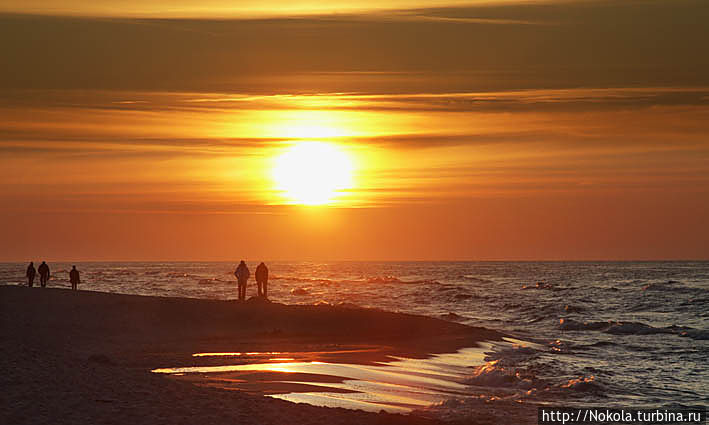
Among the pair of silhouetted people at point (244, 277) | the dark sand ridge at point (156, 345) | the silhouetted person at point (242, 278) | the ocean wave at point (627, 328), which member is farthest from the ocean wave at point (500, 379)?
the silhouetted person at point (242, 278)

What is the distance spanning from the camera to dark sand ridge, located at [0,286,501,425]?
1331 cm

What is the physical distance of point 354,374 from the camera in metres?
20.8

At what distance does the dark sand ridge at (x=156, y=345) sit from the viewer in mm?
13312

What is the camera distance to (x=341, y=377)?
20.0 metres

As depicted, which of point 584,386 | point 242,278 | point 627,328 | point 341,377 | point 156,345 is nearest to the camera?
point 341,377

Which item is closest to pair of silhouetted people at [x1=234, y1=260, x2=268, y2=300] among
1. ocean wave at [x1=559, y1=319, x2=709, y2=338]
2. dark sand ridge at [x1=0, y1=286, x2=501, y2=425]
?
dark sand ridge at [x1=0, y1=286, x2=501, y2=425]

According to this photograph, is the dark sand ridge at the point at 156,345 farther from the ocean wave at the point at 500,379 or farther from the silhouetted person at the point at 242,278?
the silhouetted person at the point at 242,278

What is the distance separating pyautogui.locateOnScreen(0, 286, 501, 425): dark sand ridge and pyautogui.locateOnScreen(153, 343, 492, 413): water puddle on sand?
3.63ft

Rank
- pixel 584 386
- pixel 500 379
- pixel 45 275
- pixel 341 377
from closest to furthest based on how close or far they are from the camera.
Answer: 1. pixel 341 377
2. pixel 584 386
3. pixel 500 379
4. pixel 45 275

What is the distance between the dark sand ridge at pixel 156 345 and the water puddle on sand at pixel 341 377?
1.11m

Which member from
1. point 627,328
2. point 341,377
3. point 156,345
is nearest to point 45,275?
point 156,345

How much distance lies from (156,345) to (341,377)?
31.1 ft

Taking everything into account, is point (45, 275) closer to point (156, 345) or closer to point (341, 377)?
point (156, 345)

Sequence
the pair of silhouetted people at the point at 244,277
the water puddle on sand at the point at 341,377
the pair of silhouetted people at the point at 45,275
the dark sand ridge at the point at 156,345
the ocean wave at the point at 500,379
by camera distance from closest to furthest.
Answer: the dark sand ridge at the point at 156,345 → the water puddle on sand at the point at 341,377 → the ocean wave at the point at 500,379 → the pair of silhouetted people at the point at 244,277 → the pair of silhouetted people at the point at 45,275
